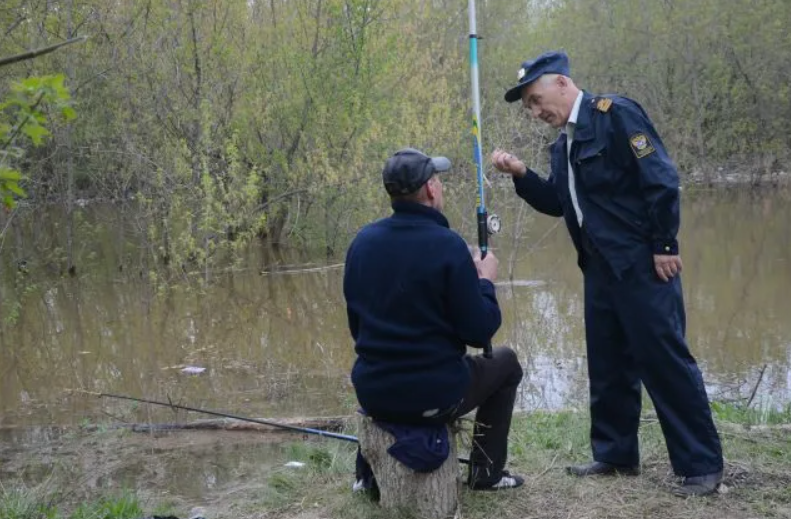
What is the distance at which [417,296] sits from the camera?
325cm

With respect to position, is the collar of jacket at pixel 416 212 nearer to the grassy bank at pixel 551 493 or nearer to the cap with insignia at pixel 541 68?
→ the cap with insignia at pixel 541 68

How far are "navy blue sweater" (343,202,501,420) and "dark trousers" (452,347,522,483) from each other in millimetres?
216

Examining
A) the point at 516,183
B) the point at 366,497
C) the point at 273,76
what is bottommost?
the point at 366,497

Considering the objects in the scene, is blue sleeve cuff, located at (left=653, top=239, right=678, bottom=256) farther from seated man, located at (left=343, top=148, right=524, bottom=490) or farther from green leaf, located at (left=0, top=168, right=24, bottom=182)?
green leaf, located at (left=0, top=168, right=24, bottom=182)

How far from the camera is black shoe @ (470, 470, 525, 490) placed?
12.3 ft

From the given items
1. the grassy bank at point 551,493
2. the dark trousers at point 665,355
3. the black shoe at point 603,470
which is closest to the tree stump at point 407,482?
the grassy bank at point 551,493

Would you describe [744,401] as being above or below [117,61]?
below

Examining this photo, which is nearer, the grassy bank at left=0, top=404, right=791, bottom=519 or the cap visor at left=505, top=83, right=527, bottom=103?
the grassy bank at left=0, top=404, right=791, bottom=519

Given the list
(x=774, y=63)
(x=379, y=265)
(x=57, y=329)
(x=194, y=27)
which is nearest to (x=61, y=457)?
(x=379, y=265)

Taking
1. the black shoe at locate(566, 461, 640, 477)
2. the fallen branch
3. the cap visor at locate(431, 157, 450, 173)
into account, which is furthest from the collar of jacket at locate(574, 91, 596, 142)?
the fallen branch

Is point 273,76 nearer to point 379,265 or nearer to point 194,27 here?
point 194,27

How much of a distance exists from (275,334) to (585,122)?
7.25 metres

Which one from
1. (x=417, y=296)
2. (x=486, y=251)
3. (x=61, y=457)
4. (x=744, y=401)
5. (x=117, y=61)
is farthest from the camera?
(x=117, y=61)

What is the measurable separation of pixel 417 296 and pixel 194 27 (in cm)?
1183
